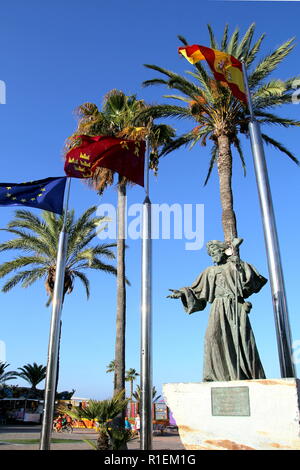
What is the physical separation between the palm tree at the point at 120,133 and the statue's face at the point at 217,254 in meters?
8.41

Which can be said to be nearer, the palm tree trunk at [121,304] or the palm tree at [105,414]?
the palm tree at [105,414]

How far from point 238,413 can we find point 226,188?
7.87 m

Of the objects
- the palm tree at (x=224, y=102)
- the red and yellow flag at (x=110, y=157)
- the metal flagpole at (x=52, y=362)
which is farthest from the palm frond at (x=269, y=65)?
the metal flagpole at (x=52, y=362)

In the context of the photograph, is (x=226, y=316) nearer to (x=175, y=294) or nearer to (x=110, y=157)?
(x=175, y=294)

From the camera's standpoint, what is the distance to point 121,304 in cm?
1498

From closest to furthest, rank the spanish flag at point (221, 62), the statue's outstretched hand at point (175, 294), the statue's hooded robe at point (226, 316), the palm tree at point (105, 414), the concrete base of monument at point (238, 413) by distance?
the concrete base of monument at point (238, 413)
the statue's hooded robe at point (226, 316)
the statue's outstretched hand at point (175, 294)
the spanish flag at point (221, 62)
the palm tree at point (105, 414)

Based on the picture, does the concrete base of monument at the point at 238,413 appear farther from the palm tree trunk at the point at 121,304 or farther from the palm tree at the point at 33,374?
the palm tree at the point at 33,374

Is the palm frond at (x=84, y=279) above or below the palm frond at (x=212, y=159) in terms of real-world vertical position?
below

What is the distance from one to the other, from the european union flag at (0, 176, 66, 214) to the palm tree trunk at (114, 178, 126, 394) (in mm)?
5598

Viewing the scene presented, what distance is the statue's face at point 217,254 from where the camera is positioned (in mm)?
6730

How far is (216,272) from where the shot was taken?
6578mm

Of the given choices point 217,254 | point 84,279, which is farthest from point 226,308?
point 84,279

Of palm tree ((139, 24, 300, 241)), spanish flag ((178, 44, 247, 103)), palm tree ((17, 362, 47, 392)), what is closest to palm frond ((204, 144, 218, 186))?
palm tree ((139, 24, 300, 241))
